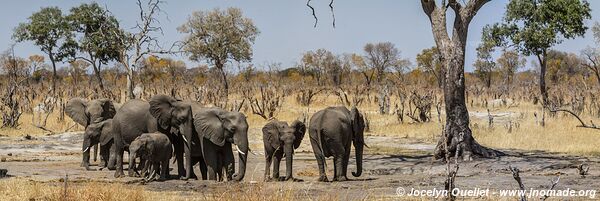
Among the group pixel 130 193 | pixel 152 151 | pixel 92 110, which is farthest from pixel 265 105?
pixel 130 193

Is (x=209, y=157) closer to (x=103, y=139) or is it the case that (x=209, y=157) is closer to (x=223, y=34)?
(x=103, y=139)

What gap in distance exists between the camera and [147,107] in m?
15.5

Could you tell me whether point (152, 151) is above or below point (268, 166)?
above

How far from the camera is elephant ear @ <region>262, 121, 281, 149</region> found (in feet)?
45.2

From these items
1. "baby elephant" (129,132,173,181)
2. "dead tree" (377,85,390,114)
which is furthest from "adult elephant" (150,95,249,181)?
"dead tree" (377,85,390,114)

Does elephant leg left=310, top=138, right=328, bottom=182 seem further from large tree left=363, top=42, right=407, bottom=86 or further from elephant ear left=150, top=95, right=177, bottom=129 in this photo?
large tree left=363, top=42, right=407, bottom=86

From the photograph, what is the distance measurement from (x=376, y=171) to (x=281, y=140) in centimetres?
303

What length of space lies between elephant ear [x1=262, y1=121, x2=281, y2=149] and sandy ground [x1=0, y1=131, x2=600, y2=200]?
58cm

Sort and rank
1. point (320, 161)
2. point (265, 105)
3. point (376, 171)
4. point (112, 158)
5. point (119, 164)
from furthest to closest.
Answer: point (265, 105)
point (112, 158)
point (376, 171)
point (119, 164)
point (320, 161)

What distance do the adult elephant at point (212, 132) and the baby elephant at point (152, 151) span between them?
0.51 meters

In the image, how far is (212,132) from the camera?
13.8 metres

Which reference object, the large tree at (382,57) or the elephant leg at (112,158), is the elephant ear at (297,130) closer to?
the elephant leg at (112,158)

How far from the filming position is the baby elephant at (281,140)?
1357 centimetres

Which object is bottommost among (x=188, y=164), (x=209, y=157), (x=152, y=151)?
(x=188, y=164)
